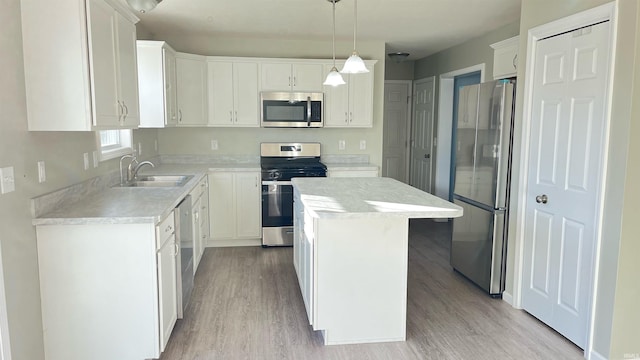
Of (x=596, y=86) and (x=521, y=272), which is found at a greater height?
(x=596, y=86)

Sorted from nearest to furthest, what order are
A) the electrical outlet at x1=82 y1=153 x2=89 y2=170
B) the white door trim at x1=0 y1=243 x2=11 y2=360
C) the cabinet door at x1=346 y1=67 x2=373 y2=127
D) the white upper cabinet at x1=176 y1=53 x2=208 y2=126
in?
the white door trim at x1=0 y1=243 x2=11 y2=360 → the electrical outlet at x1=82 y1=153 x2=89 y2=170 → the white upper cabinet at x1=176 y1=53 x2=208 y2=126 → the cabinet door at x1=346 y1=67 x2=373 y2=127

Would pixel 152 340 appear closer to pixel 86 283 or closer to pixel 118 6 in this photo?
pixel 86 283

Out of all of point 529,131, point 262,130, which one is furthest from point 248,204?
point 529,131

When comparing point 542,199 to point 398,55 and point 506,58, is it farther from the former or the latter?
point 398,55

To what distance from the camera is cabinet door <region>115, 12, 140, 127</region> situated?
8.98 ft

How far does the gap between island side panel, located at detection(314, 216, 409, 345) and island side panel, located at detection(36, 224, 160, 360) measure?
994 mm

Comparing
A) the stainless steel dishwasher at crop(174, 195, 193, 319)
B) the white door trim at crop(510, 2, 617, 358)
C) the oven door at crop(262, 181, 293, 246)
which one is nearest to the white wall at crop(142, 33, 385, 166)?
the oven door at crop(262, 181, 293, 246)

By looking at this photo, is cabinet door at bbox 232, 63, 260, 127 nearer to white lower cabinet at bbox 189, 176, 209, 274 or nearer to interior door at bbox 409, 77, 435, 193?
white lower cabinet at bbox 189, 176, 209, 274

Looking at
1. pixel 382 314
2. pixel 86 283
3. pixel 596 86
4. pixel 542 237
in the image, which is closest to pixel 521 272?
pixel 542 237

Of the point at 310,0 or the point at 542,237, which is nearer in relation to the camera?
the point at 542,237

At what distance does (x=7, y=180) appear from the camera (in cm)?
205

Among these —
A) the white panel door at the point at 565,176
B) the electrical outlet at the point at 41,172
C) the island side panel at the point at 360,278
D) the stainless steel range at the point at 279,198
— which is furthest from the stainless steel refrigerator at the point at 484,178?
the electrical outlet at the point at 41,172

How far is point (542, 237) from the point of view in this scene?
3.09 m

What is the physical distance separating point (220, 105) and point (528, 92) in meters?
3.28
